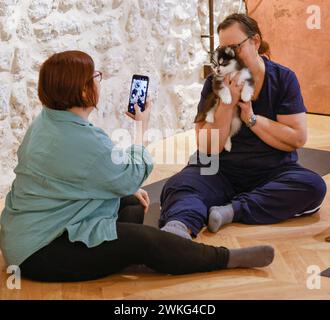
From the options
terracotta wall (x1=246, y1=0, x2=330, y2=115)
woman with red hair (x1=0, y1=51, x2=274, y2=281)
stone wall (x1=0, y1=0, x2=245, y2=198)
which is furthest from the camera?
terracotta wall (x1=246, y1=0, x2=330, y2=115)

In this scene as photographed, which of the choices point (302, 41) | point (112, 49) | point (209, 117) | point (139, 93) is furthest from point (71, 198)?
point (302, 41)

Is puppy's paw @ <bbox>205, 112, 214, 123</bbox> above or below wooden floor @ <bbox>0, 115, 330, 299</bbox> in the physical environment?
above

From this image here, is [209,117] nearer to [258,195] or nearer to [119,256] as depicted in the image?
[258,195]

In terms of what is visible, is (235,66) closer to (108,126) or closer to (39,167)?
(39,167)

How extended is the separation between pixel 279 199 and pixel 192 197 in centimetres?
31

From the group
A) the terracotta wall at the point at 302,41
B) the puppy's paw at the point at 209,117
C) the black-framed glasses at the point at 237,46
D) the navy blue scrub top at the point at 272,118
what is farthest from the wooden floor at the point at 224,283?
the terracotta wall at the point at 302,41

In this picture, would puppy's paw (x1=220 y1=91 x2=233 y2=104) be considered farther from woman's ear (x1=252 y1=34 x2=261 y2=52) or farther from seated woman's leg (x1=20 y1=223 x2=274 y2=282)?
seated woman's leg (x1=20 y1=223 x2=274 y2=282)

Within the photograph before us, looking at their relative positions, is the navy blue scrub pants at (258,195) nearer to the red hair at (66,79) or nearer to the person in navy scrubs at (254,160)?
the person in navy scrubs at (254,160)

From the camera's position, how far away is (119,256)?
5.74ft

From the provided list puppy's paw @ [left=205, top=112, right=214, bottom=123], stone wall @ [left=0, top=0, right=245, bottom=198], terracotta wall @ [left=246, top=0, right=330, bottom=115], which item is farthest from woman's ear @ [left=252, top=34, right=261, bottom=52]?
terracotta wall @ [left=246, top=0, right=330, bottom=115]

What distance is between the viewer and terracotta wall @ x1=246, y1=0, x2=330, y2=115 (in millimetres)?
3926

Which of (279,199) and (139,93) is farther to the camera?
(279,199)

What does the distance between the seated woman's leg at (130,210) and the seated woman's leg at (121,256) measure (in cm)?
19

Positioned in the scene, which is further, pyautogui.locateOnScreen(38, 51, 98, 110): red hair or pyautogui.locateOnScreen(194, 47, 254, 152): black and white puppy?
pyautogui.locateOnScreen(194, 47, 254, 152): black and white puppy
